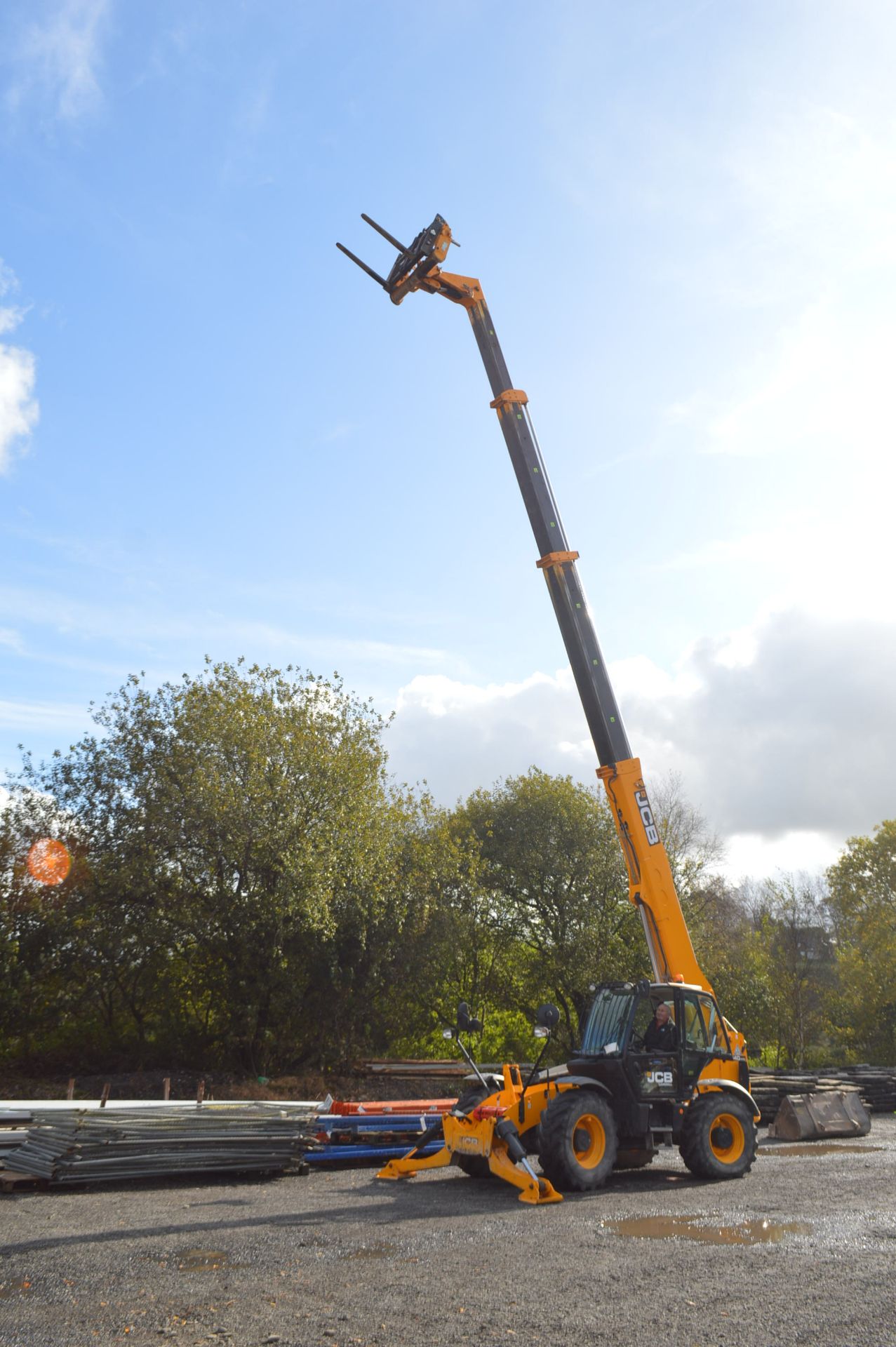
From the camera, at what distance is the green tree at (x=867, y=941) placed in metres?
32.8

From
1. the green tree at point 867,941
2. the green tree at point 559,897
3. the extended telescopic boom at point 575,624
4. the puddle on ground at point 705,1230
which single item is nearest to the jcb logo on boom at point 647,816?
the extended telescopic boom at point 575,624

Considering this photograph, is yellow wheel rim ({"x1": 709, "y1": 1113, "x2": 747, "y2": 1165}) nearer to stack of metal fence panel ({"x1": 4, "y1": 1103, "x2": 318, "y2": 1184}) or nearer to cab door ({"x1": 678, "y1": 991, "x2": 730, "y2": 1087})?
cab door ({"x1": 678, "y1": 991, "x2": 730, "y2": 1087})

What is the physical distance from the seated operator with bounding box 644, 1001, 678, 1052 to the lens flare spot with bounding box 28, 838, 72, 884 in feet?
49.4

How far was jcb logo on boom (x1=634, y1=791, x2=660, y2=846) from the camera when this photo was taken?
12.5m

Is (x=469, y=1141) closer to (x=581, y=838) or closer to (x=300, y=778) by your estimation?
(x=300, y=778)

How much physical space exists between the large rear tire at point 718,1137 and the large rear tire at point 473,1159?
2.36m

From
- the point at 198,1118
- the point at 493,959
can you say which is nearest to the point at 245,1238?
the point at 198,1118

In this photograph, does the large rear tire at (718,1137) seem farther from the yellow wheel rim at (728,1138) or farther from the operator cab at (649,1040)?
the operator cab at (649,1040)

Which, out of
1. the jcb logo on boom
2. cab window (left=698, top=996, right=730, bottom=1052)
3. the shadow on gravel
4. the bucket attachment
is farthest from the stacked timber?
the jcb logo on boom

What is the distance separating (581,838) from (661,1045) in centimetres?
1971

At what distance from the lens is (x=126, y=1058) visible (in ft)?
76.8

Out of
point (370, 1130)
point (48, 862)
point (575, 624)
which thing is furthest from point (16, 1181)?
point (48, 862)

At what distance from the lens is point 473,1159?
10.9 meters

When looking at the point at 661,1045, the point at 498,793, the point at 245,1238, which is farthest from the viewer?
the point at 498,793
